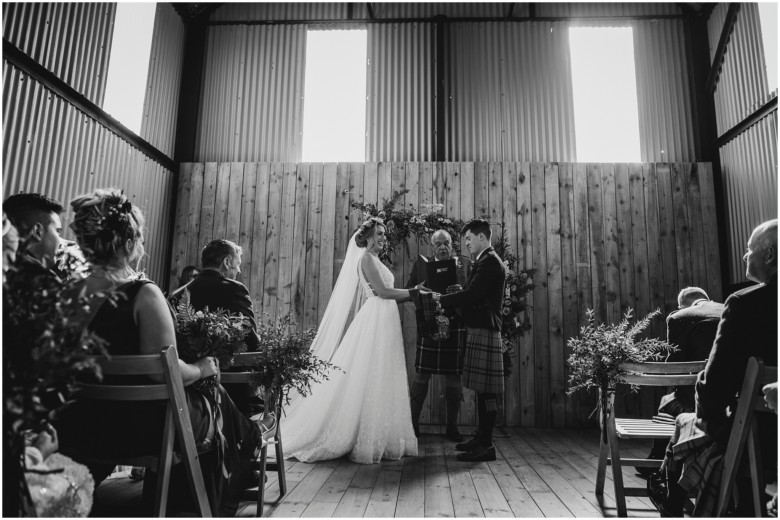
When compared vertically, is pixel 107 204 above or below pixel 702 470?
above

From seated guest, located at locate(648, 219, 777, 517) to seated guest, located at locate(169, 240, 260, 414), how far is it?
213 cm

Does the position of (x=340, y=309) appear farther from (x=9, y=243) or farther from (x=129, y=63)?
(x=129, y=63)

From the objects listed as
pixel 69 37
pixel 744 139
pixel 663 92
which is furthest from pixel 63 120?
pixel 744 139

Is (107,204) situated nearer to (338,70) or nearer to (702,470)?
(702,470)

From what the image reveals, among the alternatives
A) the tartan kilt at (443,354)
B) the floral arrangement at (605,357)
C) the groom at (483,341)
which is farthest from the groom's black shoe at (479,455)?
the floral arrangement at (605,357)

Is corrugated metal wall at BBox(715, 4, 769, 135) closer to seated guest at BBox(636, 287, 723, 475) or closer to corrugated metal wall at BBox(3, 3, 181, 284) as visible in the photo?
seated guest at BBox(636, 287, 723, 475)

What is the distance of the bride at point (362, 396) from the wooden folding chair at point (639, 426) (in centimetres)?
146

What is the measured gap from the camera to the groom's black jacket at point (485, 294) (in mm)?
3834

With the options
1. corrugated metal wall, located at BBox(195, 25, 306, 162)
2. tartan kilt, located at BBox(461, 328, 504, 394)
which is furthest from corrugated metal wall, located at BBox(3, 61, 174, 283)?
tartan kilt, located at BBox(461, 328, 504, 394)

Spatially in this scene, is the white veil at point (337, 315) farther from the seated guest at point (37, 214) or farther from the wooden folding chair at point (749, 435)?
the wooden folding chair at point (749, 435)

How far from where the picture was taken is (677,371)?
8.02ft

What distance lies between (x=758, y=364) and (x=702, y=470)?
53cm

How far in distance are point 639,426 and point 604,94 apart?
463cm

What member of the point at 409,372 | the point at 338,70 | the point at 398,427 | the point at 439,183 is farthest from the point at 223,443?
the point at 338,70
